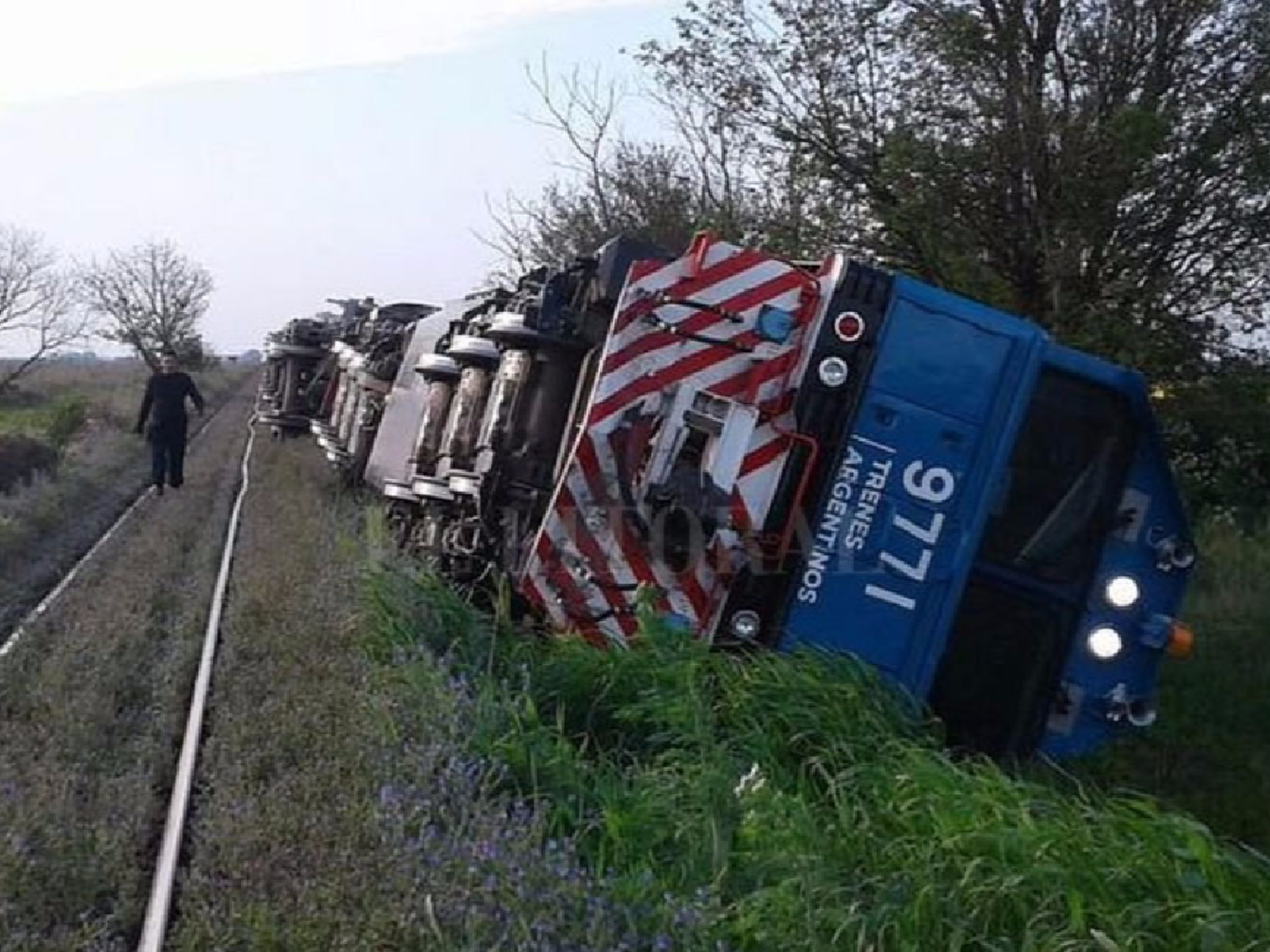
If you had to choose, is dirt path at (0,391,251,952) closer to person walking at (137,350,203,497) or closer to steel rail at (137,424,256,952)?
steel rail at (137,424,256,952)

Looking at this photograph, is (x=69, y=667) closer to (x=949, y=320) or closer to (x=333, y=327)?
(x=949, y=320)

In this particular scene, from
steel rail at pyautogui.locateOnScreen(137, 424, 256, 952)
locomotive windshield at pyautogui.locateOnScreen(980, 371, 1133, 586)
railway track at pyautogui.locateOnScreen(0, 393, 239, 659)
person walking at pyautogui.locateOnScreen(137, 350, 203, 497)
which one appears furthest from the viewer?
person walking at pyautogui.locateOnScreen(137, 350, 203, 497)

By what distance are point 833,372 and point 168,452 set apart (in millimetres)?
15143

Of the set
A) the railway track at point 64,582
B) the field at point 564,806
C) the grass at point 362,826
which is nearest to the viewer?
the field at point 564,806

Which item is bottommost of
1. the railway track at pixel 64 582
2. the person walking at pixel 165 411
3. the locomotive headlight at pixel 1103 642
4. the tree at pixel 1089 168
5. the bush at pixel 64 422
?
the bush at pixel 64 422

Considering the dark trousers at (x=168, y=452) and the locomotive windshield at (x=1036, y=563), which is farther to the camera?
the dark trousers at (x=168, y=452)

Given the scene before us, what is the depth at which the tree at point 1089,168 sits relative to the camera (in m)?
12.7

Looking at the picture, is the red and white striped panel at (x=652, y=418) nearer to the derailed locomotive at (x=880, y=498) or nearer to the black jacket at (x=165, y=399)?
the derailed locomotive at (x=880, y=498)

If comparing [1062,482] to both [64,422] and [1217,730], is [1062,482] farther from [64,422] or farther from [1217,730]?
[64,422]

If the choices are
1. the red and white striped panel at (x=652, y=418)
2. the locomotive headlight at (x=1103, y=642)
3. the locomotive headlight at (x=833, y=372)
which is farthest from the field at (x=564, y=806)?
the locomotive headlight at (x=833, y=372)

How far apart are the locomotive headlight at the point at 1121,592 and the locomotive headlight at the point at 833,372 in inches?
61.1

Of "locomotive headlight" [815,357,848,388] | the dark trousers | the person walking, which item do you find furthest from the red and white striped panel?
the dark trousers

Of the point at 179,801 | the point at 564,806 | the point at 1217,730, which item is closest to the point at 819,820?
the point at 564,806

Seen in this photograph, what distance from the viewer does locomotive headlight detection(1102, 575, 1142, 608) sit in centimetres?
814
